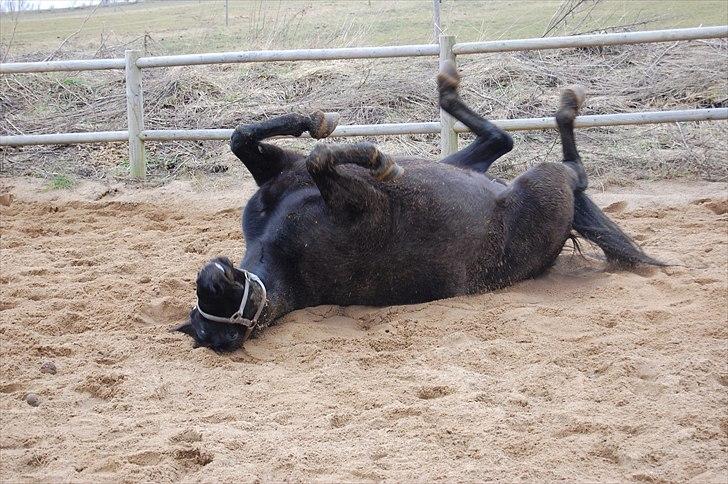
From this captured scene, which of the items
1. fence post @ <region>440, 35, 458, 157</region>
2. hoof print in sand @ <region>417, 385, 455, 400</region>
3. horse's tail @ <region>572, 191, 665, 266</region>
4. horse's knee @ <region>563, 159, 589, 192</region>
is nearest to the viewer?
hoof print in sand @ <region>417, 385, 455, 400</region>

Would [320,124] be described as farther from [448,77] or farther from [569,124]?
[569,124]

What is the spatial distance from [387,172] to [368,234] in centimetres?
33

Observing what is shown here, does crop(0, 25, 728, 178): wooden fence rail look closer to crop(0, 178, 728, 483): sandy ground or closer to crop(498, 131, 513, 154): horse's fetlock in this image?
crop(0, 178, 728, 483): sandy ground

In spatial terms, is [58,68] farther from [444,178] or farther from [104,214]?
[444,178]

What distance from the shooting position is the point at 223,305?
3.82 meters

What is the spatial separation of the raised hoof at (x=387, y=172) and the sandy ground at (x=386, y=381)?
2.29 feet

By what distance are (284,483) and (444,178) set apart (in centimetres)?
222

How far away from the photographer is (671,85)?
28.1 ft

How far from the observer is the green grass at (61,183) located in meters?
7.68

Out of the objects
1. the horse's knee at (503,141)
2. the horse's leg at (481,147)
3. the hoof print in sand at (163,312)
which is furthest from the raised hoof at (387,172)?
the hoof print in sand at (163,312)

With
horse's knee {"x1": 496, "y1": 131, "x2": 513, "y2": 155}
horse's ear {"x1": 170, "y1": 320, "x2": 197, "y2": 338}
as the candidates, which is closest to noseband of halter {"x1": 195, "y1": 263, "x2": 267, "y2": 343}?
horse's ear {"x1": 170, "y1": 320, "x2": 197, "y2": 338}

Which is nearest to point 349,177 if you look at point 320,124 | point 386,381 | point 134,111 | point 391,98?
point 320,124

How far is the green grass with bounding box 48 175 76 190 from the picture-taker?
7.68 metres

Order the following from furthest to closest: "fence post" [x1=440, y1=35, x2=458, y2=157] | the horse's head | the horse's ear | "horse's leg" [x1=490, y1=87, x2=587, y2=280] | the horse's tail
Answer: "fence post" [x1=440, y1=35, x2=458, y2=157] < the horse's tail < "horse's leg" [x1=490, y1=87, x2=587, y2=280] < the horse's ear < the horse's head
